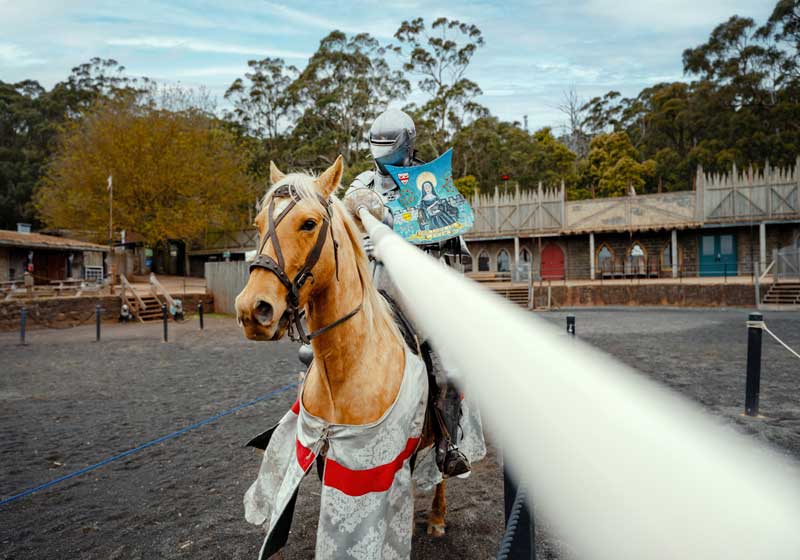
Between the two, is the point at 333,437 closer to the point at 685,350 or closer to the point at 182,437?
the point at 182,437

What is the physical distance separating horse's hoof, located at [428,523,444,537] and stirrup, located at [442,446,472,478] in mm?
851

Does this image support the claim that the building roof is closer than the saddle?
No

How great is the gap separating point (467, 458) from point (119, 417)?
552cm

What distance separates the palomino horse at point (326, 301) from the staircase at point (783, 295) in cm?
2167

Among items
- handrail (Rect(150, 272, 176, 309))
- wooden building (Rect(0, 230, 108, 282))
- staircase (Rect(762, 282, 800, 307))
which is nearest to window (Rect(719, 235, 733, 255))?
staircase (Rect(762, 282, 800, 307))

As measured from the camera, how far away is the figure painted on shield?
3.13 meters

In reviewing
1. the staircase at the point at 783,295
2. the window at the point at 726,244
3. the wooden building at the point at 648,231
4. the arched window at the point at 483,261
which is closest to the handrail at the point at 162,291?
the wooden building at the point at 648,231

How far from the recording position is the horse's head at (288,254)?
5.45ft

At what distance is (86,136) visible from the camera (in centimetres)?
3102

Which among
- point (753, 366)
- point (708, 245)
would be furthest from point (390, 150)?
point (708, 245)

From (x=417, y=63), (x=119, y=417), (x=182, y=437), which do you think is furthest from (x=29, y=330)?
(x=417, y=63)

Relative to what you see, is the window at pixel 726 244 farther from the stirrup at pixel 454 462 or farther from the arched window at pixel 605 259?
the stirrup at pixel 454 462

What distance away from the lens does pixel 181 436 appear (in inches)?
225

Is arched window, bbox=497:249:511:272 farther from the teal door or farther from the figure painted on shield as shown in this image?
the figure painted on shield
